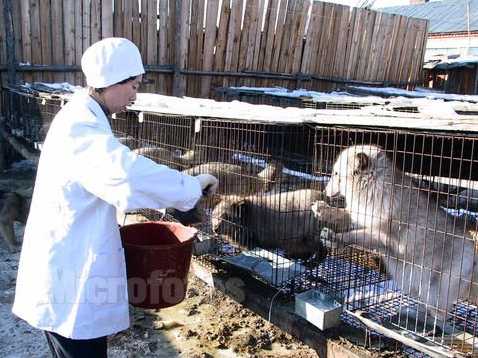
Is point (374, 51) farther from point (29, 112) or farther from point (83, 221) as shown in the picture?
point (83, 221)

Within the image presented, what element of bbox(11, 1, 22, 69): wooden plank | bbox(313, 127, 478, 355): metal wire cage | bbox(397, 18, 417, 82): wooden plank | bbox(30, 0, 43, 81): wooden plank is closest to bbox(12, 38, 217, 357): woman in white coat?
bbox(313, 127, 478, 355): metal wire cage

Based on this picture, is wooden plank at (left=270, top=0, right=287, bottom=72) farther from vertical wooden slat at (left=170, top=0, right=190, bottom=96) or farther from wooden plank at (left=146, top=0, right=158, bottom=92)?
wooden plank at (left=146, top=0, right=158, bottom=92)

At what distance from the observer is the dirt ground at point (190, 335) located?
14.4 ft

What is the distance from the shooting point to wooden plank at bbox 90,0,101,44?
11.0 meters

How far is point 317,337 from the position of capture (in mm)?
3912

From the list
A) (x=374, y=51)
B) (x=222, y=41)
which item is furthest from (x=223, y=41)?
(x=374, y=51)

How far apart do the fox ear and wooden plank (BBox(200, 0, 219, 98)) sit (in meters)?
8.90

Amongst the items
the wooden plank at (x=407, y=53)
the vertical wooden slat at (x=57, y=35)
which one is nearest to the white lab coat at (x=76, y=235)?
the vertical wooden slat at (x=57, y=35)

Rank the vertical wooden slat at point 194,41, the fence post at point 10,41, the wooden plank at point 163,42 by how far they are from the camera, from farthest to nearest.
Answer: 1. the vertical wooden slat at point 194,41
2. the wooden plank at point 163,42
3. the fence post at point 10,41

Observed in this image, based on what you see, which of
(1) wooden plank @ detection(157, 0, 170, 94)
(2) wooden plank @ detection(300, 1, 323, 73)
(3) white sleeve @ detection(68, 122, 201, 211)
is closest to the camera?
(3) white sleeve @ detection(68, 122, 201, 211)

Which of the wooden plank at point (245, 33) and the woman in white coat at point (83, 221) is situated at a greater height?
the wooden plank at point (245, 33)

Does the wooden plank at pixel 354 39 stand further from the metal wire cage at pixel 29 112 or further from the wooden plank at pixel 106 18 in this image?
the metal wire cage at pixel 29 112

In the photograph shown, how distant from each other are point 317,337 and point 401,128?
1726 mm

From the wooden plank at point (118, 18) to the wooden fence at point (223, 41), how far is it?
2cm
